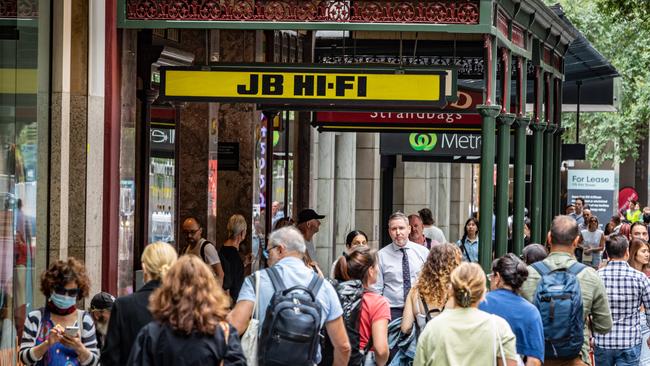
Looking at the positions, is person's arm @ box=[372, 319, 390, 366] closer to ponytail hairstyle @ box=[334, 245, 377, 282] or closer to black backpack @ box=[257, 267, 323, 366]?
ponytail hairstyle @ box=[334, 245, 377, 282]

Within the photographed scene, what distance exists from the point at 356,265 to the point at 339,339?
0.94 m

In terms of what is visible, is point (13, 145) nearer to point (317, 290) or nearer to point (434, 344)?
point (317, 290)

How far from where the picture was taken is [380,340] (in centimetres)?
959

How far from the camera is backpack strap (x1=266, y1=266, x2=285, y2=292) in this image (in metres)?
8.56

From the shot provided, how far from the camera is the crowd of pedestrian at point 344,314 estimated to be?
682 centimetres

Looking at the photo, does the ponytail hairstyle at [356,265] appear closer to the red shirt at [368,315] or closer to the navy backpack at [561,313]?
the red shirt at [368,315]

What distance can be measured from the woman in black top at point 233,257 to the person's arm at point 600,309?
5.05 meters

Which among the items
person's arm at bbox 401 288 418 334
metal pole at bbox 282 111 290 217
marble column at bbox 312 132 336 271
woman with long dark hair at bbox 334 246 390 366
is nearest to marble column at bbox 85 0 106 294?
woman with long dark hair at bbox 334 246 390 366

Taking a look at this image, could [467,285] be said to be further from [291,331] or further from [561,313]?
[561,313]

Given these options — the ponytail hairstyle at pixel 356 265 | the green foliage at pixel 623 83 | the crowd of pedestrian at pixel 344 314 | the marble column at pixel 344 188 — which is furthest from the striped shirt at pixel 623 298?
the green foliage at pixel 623 83

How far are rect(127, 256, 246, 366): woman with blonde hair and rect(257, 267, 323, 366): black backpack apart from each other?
57.1 inches

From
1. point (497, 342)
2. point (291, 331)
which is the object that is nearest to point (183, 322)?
point (291, 331)

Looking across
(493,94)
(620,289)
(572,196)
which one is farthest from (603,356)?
(572,196)

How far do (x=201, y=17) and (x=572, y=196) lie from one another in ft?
80.2
